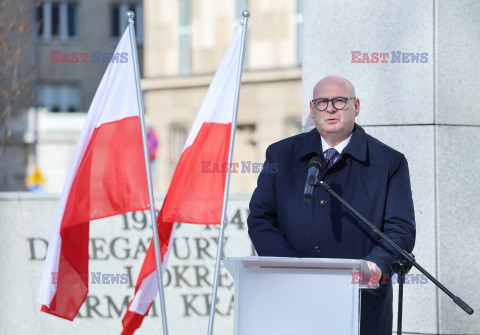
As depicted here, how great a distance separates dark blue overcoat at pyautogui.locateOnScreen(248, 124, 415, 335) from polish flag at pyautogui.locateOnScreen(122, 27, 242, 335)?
155 centimetres

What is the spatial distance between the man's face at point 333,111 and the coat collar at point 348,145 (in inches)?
3.5

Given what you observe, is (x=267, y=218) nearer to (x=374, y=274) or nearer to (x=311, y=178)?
(x=311, y=178)

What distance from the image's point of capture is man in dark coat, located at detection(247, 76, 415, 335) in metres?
5.25

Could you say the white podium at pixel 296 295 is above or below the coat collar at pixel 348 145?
below

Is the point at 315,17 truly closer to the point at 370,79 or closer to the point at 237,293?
the point at 370,79

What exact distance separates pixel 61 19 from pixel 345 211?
44.7 meters

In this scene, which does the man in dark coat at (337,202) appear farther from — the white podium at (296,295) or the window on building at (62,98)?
the window on building at (62,98)

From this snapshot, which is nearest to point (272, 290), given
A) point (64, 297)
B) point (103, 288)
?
point (64, 297)

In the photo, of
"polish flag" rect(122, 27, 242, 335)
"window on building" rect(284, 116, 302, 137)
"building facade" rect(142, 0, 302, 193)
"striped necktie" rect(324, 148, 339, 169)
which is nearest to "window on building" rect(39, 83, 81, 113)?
"building facade" rect(142, 0, 302, 193)

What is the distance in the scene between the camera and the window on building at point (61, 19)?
4828cm

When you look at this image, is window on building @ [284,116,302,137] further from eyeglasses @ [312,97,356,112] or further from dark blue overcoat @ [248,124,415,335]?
eyeglasses @ [312,97,356,112]

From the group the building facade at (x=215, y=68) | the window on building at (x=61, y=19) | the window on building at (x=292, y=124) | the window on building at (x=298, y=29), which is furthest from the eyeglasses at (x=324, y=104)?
the window on building at (x=61, y=19)

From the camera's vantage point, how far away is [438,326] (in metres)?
7.42

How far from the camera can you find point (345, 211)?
536 cm
